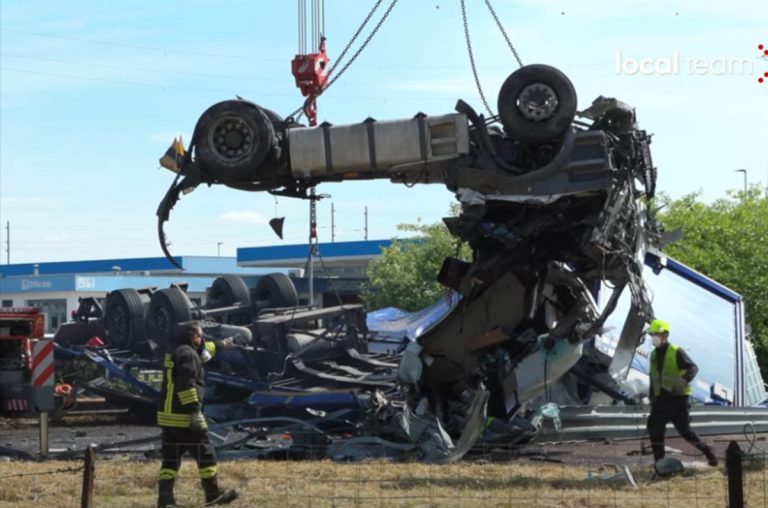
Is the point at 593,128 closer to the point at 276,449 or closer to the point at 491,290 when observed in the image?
the point at 491,290

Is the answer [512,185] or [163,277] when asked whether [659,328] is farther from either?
[163,277]

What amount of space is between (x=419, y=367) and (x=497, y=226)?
75.5 inches

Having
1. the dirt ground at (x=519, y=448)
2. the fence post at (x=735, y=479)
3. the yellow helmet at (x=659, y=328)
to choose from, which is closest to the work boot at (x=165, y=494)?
the dirt ground at (x=519, y=448)

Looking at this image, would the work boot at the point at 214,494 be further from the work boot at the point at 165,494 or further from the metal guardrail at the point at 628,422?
the metal guardrail at the point at 628,422

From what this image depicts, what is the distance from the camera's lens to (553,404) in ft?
46.8

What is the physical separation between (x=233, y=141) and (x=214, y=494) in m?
4.51

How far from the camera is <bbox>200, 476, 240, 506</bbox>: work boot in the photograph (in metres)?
9.78

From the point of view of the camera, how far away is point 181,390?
9891mm

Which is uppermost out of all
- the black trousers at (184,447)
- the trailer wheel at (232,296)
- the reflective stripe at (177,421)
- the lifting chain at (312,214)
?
the lifting chain at (312,214)

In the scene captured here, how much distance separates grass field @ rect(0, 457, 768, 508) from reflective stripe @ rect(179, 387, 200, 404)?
0.85 m

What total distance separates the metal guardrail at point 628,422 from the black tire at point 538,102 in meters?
3.49

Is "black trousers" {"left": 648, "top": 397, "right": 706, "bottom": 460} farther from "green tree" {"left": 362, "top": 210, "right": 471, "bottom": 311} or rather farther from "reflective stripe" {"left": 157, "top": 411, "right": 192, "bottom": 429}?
"green tree" {"left": 362, "top": 210, "right": 471, "bottom": 311}

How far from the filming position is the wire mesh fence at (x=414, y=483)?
9.91 meters

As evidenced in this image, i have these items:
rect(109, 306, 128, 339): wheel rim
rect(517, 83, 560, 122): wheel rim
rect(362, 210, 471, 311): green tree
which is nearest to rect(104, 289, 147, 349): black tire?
rect(109, 306, 128, 339): wheel rim
